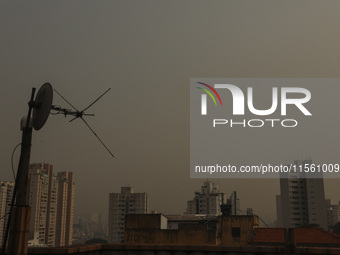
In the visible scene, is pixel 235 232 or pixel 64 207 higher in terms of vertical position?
pixel 64 207

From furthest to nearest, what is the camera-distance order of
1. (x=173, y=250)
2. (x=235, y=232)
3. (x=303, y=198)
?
(x=303, y=198) < (x=235, y=232) < (x=173, y=250)

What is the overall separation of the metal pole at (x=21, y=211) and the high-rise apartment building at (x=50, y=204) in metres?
115

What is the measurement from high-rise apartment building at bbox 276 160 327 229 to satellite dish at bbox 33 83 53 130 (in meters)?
98.1

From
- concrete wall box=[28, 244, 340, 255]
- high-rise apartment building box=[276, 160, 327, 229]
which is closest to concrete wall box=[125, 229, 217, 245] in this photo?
concrete wall box=[28, 244, 340, 255]

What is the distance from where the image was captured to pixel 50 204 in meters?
135

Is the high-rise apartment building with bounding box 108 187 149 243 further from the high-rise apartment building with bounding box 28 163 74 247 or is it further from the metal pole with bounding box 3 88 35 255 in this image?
the metal pole with bounding box 3 88 35 255

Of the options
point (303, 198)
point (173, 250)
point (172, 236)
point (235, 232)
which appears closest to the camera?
point (173, 250)

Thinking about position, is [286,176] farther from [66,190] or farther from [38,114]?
[38,114]

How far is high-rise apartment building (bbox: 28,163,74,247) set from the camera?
120938mm

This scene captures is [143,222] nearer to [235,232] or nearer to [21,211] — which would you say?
[235,232]

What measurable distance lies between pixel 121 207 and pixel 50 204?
25.5 metres

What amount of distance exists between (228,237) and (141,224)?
299 inches

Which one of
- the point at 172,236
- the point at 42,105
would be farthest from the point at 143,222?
the point at 42,105

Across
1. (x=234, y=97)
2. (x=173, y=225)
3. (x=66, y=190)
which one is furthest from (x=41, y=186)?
(x=234, y=97)
